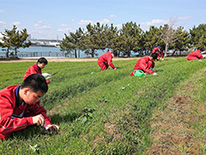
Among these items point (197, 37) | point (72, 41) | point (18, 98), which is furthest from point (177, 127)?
point (197, 37)

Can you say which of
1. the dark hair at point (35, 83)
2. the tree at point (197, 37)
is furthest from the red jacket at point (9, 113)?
the tree at point (197, 37)

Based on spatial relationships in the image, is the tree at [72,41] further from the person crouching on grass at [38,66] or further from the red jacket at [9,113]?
the red jacket at [9,113]

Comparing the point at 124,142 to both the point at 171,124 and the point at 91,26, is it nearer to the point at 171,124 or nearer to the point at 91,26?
the point at 171,124

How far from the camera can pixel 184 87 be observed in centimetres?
750

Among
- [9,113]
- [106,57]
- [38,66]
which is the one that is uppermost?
[106,57]

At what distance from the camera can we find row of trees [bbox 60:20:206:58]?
35.1 meters

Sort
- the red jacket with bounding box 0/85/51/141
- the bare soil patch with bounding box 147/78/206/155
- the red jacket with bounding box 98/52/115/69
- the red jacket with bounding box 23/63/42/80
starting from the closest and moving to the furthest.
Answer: the red jacket with bounding box 0/85/51/141
the bare soil patch with bounding box 147/78/206/155
the red jacket with bounding box 23/63/42/80
the red jacket with bounding box 98/52/115/69

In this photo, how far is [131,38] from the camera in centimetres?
3541

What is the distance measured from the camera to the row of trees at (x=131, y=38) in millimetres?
35094

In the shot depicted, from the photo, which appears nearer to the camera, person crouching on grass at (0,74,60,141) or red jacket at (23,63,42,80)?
person crouching on grass at (0,74,60,141)

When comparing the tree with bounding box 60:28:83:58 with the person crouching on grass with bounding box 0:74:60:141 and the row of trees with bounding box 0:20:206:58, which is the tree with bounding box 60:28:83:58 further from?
the person crouching on grass with bounding box 0:74:60:141

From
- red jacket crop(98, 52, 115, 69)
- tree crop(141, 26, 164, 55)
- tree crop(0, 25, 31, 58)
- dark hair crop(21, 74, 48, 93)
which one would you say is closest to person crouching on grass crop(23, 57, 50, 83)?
dark hair crop(21, 74, 48, 93)

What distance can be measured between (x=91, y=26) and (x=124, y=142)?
122 feet

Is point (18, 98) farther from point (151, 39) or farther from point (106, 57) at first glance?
point (151, 39)
